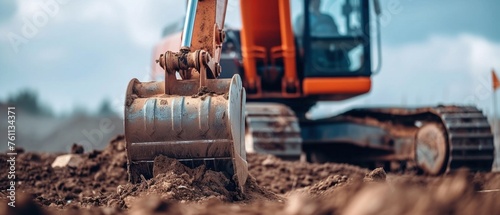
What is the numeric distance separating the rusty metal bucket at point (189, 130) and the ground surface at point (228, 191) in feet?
0.29

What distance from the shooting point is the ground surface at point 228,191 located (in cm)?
257

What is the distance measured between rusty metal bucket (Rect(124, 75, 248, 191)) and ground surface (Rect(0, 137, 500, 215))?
0.09m

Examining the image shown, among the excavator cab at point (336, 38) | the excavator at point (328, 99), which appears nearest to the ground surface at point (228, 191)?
the excavator at point (328, 99)

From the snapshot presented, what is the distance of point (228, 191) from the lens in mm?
4562

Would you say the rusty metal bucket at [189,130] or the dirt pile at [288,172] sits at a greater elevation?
the rusty metal bucket at [189,130]

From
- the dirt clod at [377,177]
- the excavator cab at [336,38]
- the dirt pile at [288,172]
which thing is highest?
the excavator cab at [336,38]

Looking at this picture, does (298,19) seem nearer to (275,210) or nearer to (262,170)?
(262,170)

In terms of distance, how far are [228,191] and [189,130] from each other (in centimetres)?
44

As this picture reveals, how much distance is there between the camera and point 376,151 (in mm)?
9508

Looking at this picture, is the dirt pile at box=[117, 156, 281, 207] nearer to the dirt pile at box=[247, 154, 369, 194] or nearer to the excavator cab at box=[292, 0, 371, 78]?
the dirt pile at box=[247, 154, 369, 194]

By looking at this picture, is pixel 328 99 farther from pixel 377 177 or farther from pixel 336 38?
pixel 377 177

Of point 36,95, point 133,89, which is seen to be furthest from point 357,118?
point 36,95

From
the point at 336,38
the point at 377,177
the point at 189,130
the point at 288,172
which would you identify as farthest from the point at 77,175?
the point at 336,38

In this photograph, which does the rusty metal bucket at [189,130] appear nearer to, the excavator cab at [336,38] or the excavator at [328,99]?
the excavator at [328,99]
